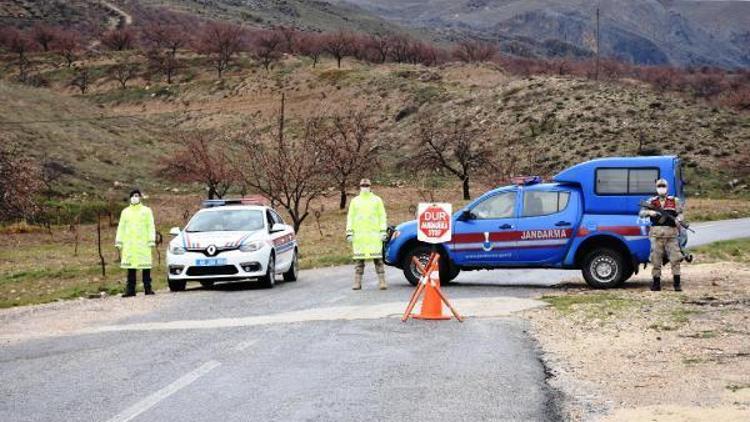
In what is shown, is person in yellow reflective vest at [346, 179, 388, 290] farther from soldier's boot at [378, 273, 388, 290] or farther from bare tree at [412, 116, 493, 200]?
bare tree at [412, 116, 493, 200]

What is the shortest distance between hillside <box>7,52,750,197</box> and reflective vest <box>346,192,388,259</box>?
127ft

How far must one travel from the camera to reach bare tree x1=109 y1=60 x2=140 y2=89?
107812 millimetres

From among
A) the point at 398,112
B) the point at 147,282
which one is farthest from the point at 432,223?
the point at 398,112

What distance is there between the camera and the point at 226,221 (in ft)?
63.4

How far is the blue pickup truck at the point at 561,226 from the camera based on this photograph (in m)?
17.3

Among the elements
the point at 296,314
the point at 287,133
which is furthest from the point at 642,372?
the point at 287,133

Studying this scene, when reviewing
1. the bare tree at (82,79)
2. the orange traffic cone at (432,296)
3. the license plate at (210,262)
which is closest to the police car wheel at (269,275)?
the license plate at (210,262)

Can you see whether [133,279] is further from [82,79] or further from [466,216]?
[82,79]

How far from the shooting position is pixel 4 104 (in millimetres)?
65125

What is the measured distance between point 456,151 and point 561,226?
41626 millimetres

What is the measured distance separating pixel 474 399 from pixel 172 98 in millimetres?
96790

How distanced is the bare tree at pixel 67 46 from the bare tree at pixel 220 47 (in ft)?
49.4

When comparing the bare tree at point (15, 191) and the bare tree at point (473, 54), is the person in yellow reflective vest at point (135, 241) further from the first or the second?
the bare tree at point (473, 54)

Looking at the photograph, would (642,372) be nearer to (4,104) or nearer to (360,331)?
(360,331)
